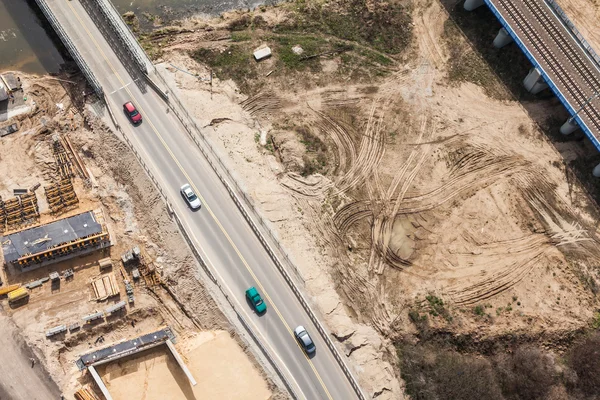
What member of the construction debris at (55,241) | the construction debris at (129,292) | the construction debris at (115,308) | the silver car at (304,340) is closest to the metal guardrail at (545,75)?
the silver car at (304,340)

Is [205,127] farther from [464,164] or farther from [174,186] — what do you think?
[464,164]

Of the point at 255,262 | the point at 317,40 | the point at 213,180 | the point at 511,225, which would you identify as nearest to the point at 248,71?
the point at 317,40

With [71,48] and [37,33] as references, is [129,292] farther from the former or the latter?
[37,33]

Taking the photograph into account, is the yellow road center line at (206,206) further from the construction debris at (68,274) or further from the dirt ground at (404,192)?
the construction debris at (68,274)

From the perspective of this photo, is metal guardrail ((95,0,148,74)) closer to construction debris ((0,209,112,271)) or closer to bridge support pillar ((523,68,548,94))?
construction debris ((0,209,112,271))

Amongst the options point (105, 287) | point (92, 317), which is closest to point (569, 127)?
point (105, 287)

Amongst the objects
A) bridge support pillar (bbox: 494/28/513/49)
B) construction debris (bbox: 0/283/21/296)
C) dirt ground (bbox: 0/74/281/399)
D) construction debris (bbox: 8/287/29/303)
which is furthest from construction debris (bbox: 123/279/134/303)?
bridge support pillar (bbox: 494/28/513/49)
